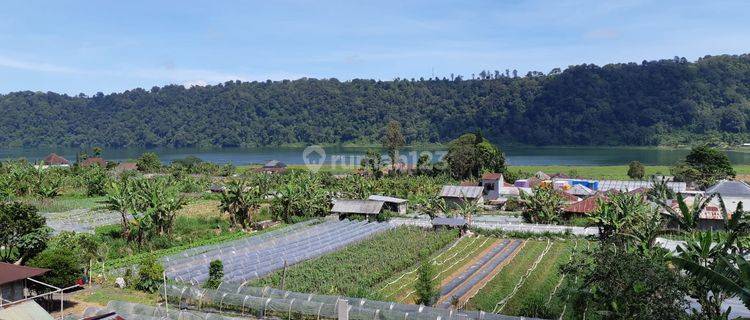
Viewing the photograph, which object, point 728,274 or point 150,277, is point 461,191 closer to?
point 150,277

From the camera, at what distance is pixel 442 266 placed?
2633cm

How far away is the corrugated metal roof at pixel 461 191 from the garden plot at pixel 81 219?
82.6ft

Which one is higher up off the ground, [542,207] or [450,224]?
[542,207]

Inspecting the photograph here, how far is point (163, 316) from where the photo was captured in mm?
17641

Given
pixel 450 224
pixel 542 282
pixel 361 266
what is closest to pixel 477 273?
pixel 542 282

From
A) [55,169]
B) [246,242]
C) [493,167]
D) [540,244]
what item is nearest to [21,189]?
[55,169]

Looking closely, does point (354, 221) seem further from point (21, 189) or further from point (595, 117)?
point (595, 117)

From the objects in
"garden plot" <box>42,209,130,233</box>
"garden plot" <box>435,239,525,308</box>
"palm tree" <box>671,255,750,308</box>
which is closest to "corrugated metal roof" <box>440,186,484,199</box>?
"garden plot" <box>435,239,525,308</box>

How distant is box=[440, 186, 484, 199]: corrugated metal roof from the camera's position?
158 feet

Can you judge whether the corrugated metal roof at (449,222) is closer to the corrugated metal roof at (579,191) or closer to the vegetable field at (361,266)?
the vegetable field at (361,266)

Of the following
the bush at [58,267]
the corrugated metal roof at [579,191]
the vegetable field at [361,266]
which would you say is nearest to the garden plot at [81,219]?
the bush at [58,267]

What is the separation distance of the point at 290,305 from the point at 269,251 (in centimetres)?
1041

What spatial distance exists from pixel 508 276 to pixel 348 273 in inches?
262

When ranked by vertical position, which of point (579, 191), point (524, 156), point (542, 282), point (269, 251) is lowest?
point (524, 156)
